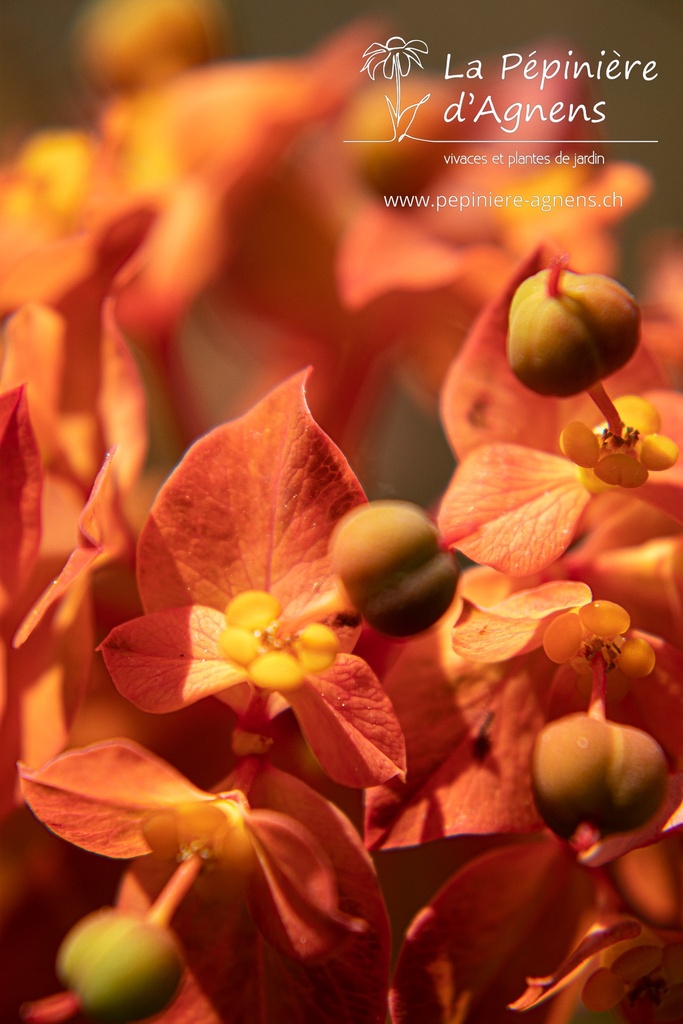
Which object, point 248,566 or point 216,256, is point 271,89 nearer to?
point 216,256

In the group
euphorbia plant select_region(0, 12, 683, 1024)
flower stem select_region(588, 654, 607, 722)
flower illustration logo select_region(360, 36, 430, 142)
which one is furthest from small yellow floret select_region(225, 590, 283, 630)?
flower illustration logo select_region(360, 36, 430, 142)

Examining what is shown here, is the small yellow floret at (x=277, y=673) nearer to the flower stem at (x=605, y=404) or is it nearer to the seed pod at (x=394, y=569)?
the seed pod at (x=394, y=569)

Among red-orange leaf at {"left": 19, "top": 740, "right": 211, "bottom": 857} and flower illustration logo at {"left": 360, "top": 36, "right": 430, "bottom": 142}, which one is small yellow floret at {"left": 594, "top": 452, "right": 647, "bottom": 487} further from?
flower illustration logo at {"left": 360, "top": 36, "right": 430, "bottom": 142}

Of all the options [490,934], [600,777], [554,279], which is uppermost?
[554,279]

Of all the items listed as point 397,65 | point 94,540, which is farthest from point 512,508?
point 397,65

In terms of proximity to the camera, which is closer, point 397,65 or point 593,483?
point 593,483

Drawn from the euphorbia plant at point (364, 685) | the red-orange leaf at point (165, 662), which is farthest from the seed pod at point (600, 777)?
the red-orange leaf at point (165, 662)

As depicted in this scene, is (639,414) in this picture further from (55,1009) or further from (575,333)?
(55,1009)
